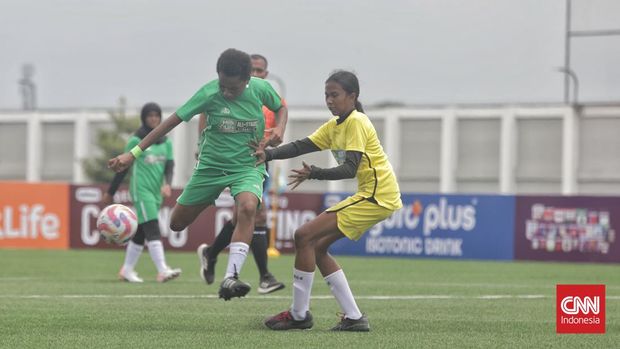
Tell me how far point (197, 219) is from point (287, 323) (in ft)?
62.9

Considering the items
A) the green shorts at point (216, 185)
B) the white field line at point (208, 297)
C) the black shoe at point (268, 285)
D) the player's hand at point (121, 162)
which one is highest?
the player's hand at point (121, 162)

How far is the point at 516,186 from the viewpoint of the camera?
6397 cm

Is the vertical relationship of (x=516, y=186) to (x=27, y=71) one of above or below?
below

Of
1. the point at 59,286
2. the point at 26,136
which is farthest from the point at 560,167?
the point at 59,286

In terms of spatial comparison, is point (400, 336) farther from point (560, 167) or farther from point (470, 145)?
point (470, 145)

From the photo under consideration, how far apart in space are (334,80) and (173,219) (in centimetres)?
227

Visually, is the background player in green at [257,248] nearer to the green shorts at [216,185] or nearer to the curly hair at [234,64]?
the green shorts at [216,185]

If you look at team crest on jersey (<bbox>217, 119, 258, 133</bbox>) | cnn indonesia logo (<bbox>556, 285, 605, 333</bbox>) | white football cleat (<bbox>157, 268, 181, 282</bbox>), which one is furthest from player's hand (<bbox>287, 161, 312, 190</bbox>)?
white football cleat (<bbox>157, 268, 181, 282</bbox>)

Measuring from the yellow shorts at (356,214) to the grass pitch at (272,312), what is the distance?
765mm

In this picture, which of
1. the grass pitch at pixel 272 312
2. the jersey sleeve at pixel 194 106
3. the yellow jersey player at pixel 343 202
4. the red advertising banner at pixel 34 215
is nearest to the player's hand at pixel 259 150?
the jersey sleeve at pixel 194 106

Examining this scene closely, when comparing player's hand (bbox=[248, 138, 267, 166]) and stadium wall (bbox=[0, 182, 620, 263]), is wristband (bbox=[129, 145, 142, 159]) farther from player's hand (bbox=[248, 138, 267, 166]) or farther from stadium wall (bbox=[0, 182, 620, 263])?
stadium wall (bbox=[0, 182, 620, 263])

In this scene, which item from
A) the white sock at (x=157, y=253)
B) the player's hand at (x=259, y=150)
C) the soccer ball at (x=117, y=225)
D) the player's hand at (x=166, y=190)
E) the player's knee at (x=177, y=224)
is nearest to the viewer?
the player's hand at (x=259, y=150)

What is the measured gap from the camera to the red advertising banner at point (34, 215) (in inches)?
1139

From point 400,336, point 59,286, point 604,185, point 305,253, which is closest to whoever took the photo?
point 400,336
